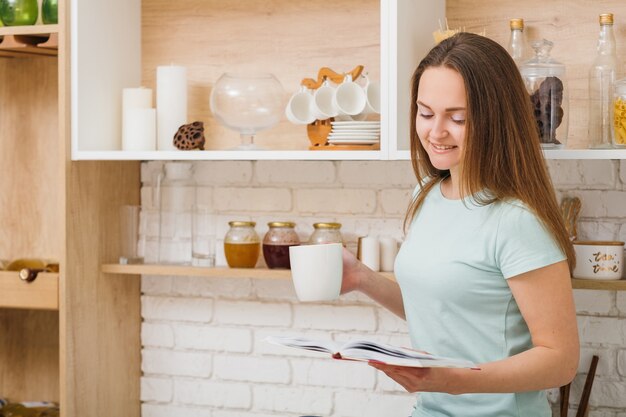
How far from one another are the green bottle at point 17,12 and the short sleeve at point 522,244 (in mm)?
1399

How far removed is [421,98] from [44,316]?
1.54 m

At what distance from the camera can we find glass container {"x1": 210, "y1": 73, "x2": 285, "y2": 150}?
2.29 m

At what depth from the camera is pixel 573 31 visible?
223 cm

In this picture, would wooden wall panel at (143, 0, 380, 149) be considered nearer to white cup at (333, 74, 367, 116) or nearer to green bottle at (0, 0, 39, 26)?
white cup at (333, 74, 367, 116)

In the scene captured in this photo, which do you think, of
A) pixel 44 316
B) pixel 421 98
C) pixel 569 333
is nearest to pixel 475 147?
pixel 421 98

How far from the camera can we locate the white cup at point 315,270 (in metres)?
1.78

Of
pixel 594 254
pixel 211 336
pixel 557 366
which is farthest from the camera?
pixel 211 336

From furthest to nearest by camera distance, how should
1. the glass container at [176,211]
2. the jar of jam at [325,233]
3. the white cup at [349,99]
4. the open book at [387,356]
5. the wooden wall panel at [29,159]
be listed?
the wooden wall panel at [29,159] → the glass container at [176,211] → the jar of jam at [325,233] → the white cup at [349,99] → the open book at [387,356]

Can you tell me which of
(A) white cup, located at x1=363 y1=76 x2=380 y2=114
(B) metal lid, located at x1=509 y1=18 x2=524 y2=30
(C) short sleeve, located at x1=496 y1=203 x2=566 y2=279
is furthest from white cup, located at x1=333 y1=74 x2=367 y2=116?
(C) short sleeve, located at x1=496 y1=203 x2=566 y2=279

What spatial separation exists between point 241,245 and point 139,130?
0.40 meters

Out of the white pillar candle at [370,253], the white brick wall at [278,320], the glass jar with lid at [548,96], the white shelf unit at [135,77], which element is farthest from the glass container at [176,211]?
the glass jar with lid at [548,96]

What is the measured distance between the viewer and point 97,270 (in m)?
2.42

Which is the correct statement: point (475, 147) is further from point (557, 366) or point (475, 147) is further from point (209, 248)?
point (209, 248)

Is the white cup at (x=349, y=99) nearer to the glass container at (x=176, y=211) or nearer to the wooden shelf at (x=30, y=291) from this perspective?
the glass container at (x=176, y=211)
